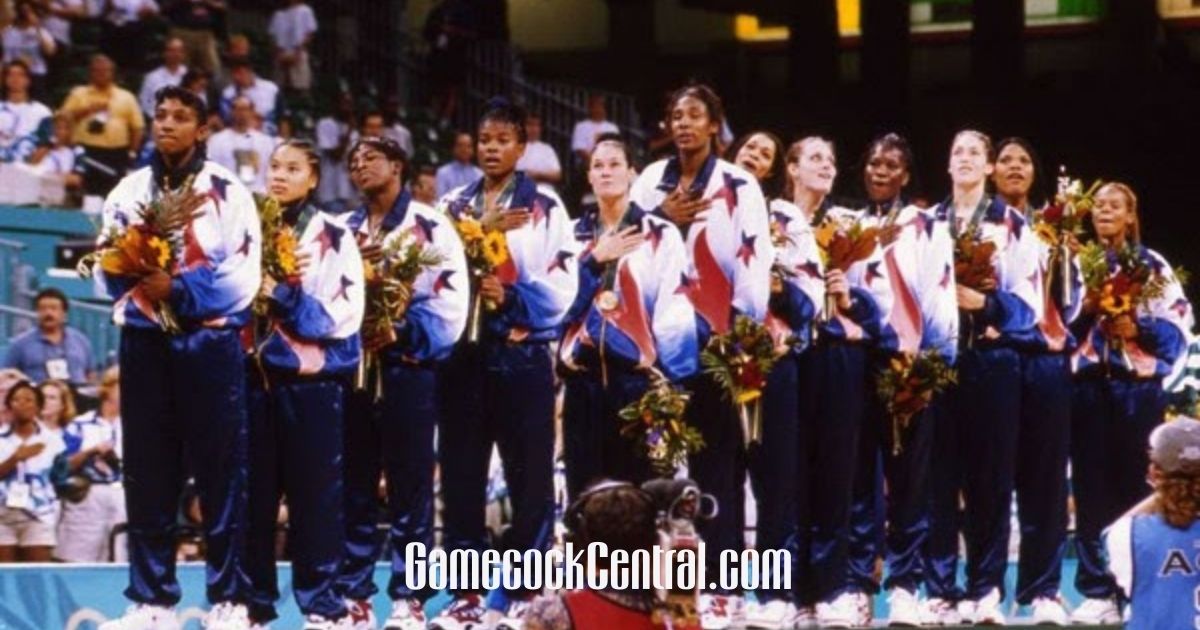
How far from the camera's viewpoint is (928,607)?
13148mm

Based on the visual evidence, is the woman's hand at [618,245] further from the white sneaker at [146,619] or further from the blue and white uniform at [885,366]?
the white sneaker at [146,619]

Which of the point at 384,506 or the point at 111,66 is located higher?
the point at 111,66

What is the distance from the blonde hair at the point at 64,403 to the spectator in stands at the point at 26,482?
7cm

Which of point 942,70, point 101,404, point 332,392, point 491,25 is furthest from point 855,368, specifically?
point 942,70

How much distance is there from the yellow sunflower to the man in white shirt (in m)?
5.51

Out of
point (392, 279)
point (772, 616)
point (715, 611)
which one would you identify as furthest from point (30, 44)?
point (715, 611)

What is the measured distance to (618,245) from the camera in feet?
40.2

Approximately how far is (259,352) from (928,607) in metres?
2.97

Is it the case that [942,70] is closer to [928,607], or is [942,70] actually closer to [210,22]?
[210,22]

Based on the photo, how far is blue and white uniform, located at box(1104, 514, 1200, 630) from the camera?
9141 mm

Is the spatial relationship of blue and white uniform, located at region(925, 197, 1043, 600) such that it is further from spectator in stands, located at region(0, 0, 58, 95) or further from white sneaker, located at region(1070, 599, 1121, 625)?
spectator in stands, located at region(0, 0, 58, 95)

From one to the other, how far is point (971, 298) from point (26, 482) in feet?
14.5

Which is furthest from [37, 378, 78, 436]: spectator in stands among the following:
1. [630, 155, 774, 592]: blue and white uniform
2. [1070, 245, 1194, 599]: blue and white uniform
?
[1070, 245, 1194, 599]: blue and white uniform

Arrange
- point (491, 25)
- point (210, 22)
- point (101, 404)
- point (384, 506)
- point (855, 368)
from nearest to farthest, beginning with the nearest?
point (855, 368) → point (384, 506) → point (101, 404) → point (210, 22) → point (491, 25)
